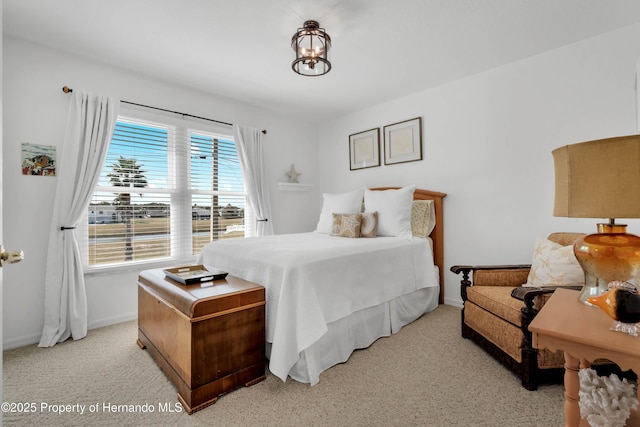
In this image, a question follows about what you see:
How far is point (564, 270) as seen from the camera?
1.97 m

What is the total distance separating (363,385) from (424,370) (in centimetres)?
45

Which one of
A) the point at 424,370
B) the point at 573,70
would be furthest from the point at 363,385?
the point at 573,70

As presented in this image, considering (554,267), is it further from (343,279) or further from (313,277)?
(313,277)

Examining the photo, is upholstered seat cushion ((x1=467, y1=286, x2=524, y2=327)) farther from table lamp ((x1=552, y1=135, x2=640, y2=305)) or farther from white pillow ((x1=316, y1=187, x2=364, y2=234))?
white pillow ((x1=316, y1=187, x2=364, y2=234))

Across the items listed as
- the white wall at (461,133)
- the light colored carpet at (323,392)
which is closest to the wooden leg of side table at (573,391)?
the light colored carpet at (323,392)

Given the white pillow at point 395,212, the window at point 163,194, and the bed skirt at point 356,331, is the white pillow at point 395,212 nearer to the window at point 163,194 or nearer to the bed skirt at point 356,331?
the bed skirt at point 356,331

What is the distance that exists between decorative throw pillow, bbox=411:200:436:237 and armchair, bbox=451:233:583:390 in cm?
93

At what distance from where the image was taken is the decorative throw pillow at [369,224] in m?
3.11

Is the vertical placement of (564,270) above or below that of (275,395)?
above

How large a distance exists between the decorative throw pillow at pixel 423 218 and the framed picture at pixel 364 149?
924 millimetres

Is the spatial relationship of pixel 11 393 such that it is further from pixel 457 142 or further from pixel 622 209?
pixel 457 142

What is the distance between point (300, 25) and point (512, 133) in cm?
213

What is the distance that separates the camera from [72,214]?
2.62 metres

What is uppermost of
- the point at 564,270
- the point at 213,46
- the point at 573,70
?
the point at 213,46
